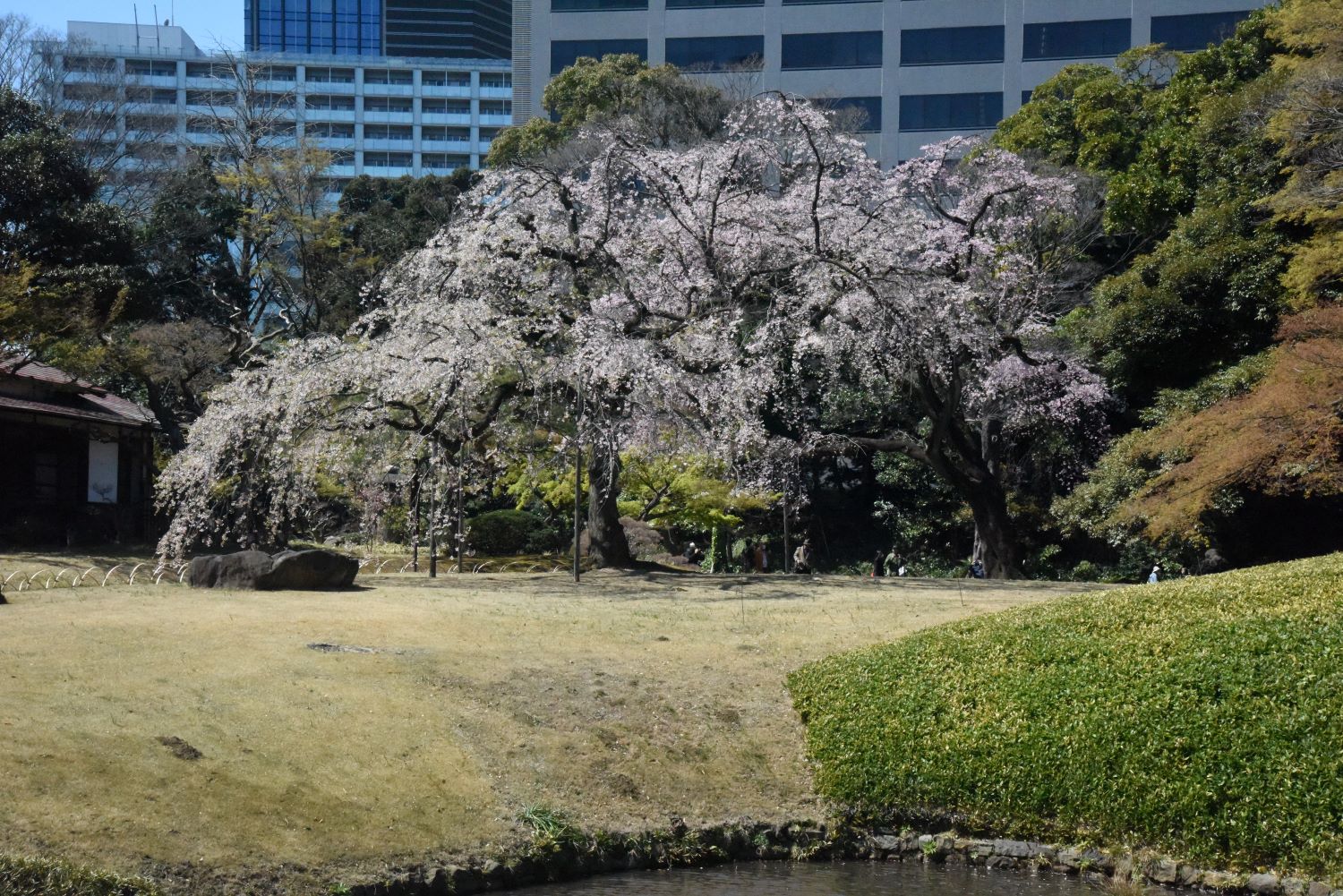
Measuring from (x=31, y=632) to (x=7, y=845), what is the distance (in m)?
5.42

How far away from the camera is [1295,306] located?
72.1 feet

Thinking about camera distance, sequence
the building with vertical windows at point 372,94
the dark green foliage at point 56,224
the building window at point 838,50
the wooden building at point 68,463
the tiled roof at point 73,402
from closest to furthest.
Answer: the dark green foliage at point 56,224 < the tiled roof at point 73,402 < the wooden building at point 68,463 < the building window at point 838,50 < the building with vertical windows at point 372,94

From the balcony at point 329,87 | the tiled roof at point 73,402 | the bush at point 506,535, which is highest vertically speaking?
the balcony at point 329,87

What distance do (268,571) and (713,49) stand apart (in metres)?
35.2

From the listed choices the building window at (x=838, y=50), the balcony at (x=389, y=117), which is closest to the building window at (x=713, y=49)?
the building window at (x=838, y=50)

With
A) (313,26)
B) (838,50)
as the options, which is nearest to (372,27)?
(313,26)

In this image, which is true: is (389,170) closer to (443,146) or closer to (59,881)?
(443,146)

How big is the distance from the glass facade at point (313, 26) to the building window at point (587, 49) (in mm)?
56633

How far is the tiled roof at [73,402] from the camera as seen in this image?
27.9 m

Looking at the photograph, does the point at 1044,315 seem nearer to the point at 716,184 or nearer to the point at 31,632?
the point at 716,184

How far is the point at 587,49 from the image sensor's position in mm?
48406

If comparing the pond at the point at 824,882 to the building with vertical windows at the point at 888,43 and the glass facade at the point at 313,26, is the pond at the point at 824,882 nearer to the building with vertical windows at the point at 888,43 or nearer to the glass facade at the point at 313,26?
the building with vertical windows at the point at 888,43

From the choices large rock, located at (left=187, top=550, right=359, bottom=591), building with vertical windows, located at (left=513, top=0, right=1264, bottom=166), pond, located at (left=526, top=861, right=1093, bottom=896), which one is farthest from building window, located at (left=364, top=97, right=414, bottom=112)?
pond, located at (left=526, top=861, right=1093, bottom=896)

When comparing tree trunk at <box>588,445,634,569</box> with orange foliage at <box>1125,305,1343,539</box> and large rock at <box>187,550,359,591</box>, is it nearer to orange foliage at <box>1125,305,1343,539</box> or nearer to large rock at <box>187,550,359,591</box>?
large rock at <box>187,550,359,591</box>
